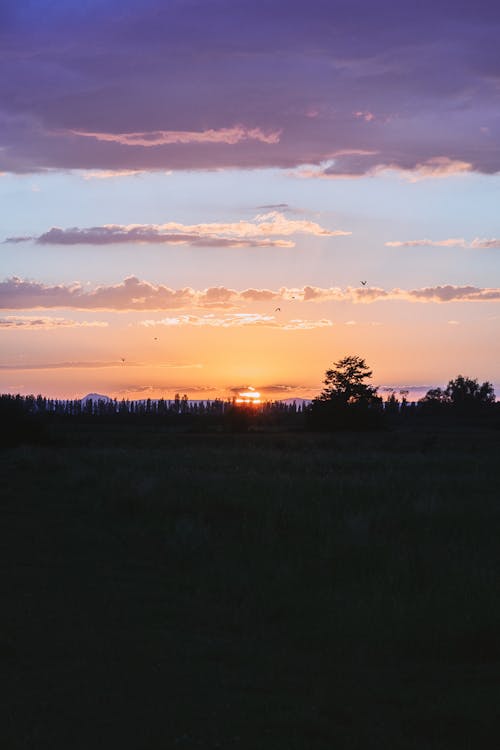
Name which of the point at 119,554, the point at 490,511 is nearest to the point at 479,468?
the point at 490,511

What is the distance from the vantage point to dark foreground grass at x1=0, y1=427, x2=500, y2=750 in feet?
22.5

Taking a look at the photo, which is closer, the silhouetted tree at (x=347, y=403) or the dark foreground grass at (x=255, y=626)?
the dark foreground grass at (x=255, y=626)

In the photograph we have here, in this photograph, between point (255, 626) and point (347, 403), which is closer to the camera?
point (255, 626)

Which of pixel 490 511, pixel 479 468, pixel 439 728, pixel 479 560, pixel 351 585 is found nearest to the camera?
pixel 439 728

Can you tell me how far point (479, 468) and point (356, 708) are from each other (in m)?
31.4

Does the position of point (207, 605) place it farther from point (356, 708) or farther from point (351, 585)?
point (356, 708)

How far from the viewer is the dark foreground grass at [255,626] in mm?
6863

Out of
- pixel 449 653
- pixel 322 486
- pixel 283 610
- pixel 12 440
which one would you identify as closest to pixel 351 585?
pixel 283 610

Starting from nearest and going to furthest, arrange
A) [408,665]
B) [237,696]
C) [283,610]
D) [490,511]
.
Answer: [237,696] → [408,665] → [283,610] → [490,511]

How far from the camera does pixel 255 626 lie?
10.1 m

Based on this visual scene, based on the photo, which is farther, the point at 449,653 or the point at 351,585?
the point at 351,585

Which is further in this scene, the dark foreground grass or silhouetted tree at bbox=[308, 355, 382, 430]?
silhouetted tree at bbox=[308, 355, 382, 430]

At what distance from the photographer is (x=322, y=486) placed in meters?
25.8

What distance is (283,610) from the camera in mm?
10641
